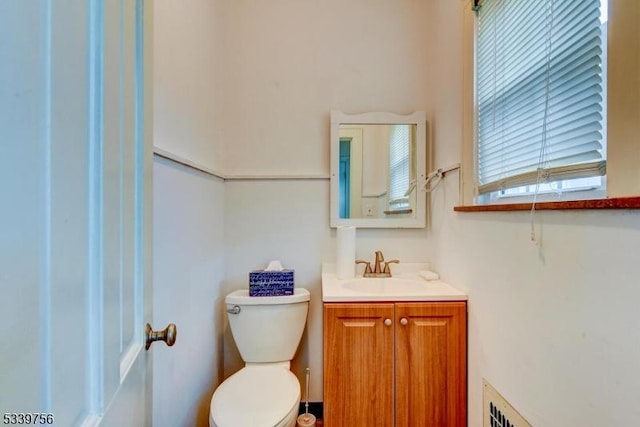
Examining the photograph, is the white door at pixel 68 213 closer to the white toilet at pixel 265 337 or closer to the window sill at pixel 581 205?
the white toilet at pixel 265 337

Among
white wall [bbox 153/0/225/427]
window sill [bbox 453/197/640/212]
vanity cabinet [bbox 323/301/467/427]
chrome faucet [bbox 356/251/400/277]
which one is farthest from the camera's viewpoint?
chrome faucet [bbox 356/251/400/277]

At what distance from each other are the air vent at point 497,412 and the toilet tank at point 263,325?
2.96ft

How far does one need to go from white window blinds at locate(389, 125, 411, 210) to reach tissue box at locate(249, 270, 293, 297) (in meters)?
0.74

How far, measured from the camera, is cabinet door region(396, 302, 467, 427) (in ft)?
4.27

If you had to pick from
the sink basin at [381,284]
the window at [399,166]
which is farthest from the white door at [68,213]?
the window at [399,166]

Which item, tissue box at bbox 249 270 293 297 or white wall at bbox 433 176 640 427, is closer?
white wall at bbox 433 176 640 427

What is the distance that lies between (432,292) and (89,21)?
138cm

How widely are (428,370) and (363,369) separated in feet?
0.90

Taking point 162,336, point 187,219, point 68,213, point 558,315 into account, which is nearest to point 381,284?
point 558,315

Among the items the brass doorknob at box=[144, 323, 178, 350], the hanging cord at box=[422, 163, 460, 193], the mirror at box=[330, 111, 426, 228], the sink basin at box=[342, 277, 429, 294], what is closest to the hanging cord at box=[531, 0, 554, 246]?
the hanging cord at box=[422, 163, 460, 193]

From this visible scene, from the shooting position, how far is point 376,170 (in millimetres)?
1827

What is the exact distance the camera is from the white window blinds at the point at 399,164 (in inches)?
72.1

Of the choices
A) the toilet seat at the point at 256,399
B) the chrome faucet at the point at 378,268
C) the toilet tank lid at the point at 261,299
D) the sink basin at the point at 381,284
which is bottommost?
the toilet seat at the point at 256,399

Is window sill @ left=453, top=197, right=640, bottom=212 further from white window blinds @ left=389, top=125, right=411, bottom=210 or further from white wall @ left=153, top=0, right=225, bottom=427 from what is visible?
white wall @ left=153, top=0, right=225, bottom=427
